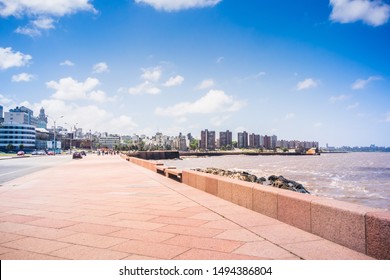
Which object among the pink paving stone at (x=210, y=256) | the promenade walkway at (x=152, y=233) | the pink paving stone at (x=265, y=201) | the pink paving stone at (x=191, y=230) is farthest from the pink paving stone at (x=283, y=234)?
the pink paving stone at (x=210, y=256)

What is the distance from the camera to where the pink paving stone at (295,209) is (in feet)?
14.1

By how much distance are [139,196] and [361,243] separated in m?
5.96

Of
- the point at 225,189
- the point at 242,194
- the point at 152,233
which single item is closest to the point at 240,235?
the point at 152,233

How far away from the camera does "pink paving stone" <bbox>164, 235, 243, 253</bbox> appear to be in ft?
12.1

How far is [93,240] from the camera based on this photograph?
408 centimetres

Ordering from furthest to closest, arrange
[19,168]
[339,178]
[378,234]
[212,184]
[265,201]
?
[339,178] < [19,168] < [212,184] < [265,201] < [378,234]

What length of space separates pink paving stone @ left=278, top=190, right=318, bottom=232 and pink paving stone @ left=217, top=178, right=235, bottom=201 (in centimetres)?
204

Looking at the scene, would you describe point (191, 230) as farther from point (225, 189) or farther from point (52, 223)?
point (225, 189)

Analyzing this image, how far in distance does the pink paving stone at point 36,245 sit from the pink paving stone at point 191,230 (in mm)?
1430

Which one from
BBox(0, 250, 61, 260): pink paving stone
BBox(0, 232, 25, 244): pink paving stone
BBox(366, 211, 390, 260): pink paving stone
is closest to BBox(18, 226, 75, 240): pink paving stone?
BBox(0, 232, 25, 244): pink paving stone

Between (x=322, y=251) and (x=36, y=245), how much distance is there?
11.6ft

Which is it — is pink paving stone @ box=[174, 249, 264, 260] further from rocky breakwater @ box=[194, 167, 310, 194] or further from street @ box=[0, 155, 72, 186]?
rocky breakwater @ box=[194, 167, 310, 194]

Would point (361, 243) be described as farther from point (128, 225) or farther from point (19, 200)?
point (19, 200)
